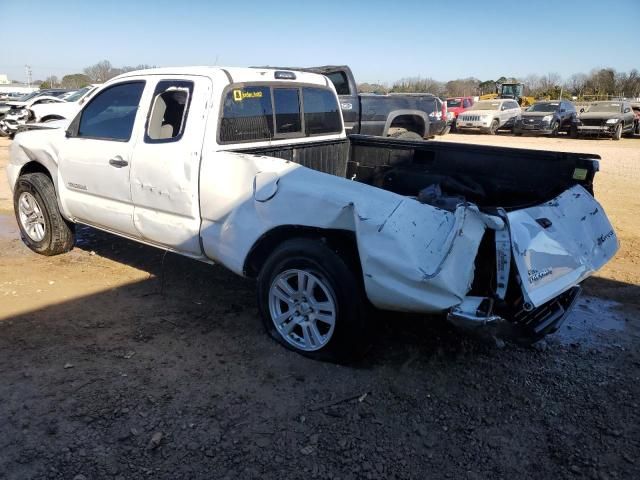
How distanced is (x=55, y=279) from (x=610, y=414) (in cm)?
463

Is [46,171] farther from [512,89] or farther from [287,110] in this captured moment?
[512,89]

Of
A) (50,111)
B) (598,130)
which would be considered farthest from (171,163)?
(598,130)

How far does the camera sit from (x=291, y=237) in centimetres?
Answer: 341

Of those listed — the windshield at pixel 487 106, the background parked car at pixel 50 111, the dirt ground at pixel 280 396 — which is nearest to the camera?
the dirt ground at pixel 280 396

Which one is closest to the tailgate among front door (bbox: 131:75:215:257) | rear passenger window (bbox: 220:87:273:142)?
rear passenger window (bbox: 220:87:273:142)

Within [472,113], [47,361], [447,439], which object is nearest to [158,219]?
[47,361]

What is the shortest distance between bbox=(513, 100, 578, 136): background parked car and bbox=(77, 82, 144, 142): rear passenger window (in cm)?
2231

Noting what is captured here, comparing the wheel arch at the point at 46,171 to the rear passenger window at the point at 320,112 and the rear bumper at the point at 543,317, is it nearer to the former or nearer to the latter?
Result: the rear passenger window at the point at 320,112

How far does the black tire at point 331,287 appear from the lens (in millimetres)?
3062

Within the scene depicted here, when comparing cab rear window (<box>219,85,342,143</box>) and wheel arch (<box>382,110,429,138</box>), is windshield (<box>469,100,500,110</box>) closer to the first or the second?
wheel arch (<box>382,110,429,138</box>)

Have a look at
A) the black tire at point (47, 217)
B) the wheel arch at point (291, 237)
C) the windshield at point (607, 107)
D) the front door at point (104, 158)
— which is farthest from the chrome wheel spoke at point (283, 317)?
→ the windshield at point (607, 107)

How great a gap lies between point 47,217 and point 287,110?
2.76 metres

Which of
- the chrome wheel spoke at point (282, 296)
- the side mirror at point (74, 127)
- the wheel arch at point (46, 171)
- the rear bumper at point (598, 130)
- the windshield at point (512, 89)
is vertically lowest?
the chrome wheel spoke at point (282, 296)

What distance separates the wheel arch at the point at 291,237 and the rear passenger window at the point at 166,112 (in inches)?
47.1
